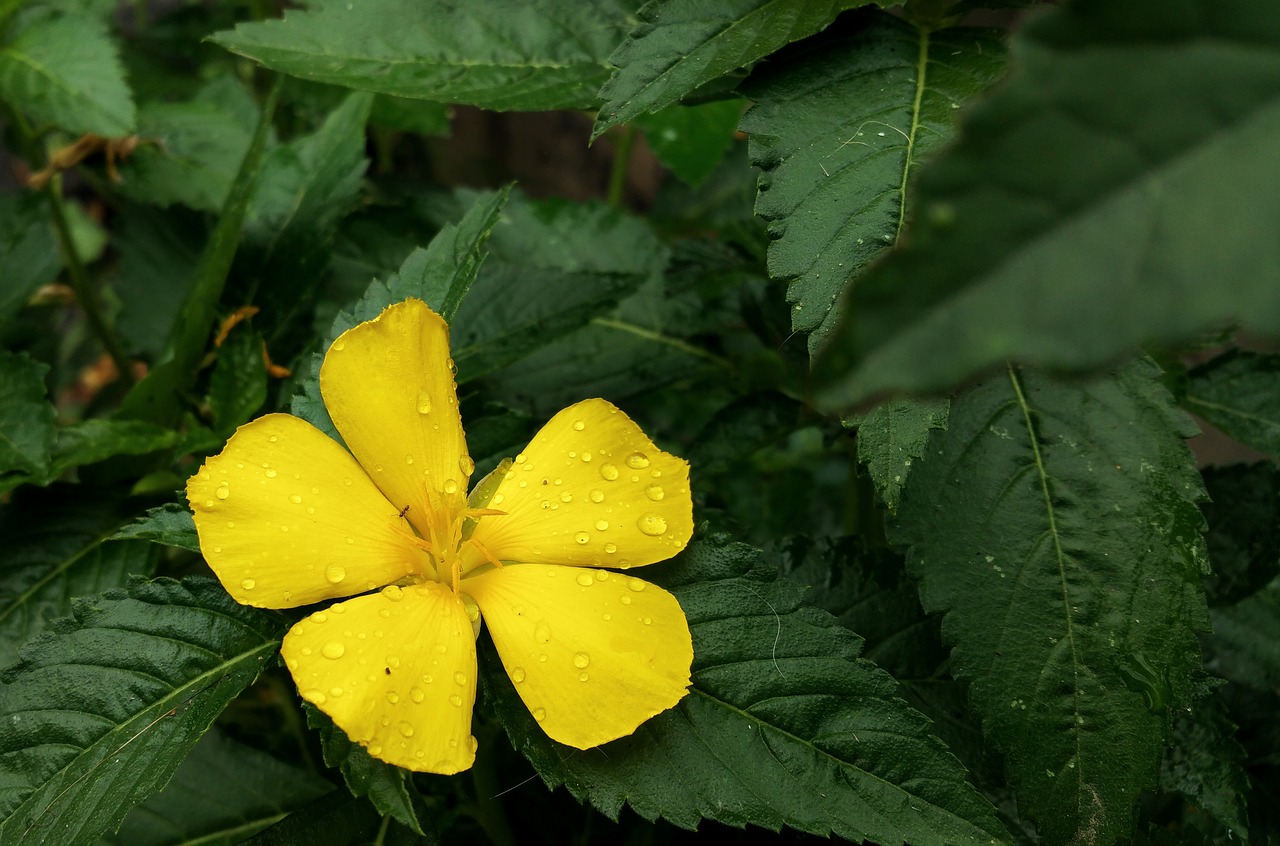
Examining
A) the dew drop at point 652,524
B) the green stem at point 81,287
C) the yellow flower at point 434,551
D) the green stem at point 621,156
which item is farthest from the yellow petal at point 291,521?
the green stem at point 621,156

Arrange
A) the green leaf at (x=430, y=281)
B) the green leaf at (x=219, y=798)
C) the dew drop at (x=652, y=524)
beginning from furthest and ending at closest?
the green leaf at (x=219, y=798)
the green leaf at (x=430, y=281)
the dew drop at (x=652, y=524)

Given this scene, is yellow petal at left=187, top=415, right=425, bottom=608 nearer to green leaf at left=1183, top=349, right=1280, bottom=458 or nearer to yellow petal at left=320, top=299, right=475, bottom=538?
yellow petal at left=320, top=299, right=475, bottom=538

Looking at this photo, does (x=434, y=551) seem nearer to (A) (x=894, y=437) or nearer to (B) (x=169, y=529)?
(B) (x=169, y=529)

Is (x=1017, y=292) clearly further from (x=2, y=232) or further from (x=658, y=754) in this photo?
(x=2, y=232)

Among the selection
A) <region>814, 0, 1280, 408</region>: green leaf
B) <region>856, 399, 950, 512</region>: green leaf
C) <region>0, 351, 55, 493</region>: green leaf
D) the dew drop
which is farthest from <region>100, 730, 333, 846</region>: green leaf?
<region>814, 0, 1280, 408</region>: green leaf

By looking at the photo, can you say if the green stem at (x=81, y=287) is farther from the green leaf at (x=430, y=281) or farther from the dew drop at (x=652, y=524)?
the dew drop at (x=652, y=524)

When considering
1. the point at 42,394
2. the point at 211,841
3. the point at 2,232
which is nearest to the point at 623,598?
the point at 211,841
